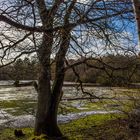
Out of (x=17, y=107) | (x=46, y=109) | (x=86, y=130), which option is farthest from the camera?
(x=17, y=107)

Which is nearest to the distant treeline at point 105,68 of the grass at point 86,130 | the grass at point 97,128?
the grass at point 97,128

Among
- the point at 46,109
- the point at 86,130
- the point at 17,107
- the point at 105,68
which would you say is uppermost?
the point at 105,68

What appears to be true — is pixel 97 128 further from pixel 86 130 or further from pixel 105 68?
pixel 105 68

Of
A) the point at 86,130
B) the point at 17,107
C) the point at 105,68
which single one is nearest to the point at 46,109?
the point at 86,130

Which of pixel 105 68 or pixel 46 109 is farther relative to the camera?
pixel 46 109

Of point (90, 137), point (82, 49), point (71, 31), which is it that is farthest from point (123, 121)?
point (71, 31)

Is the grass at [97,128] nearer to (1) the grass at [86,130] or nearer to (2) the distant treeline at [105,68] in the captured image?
(1) the grass at [86,130]

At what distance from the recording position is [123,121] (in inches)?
717

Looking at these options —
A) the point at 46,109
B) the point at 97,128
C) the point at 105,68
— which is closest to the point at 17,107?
the point at 97,128

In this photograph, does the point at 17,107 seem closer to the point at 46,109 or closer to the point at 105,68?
the point at 46,109

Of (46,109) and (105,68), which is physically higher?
(105,68)

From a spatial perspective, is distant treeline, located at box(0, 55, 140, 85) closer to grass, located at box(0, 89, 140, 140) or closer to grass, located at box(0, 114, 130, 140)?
grass, located at box(0, 89, 140, 140)

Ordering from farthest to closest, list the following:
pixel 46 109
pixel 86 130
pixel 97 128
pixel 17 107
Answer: pixel 17 107 < pixel 97 128 < pixel 86 130 < pixel 46 109

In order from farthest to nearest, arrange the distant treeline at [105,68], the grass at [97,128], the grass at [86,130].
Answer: the grass at [86,130] < the grass at [97,128] < the distant treeline at [105,68]
